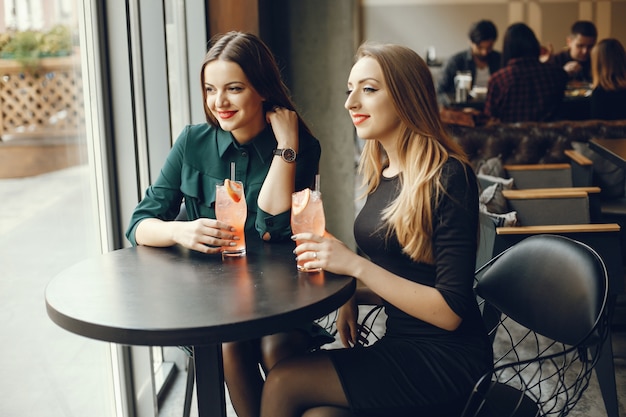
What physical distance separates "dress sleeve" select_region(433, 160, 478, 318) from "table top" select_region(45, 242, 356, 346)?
0.20 meters

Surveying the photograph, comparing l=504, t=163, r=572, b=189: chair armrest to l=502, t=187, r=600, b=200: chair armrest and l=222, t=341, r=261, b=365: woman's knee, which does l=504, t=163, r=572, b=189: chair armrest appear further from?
l=222, t=341, r=261, b=365: woman's knee

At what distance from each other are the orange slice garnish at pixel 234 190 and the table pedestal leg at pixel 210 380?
36cm

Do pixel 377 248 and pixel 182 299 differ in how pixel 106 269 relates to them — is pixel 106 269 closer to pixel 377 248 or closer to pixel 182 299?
pixel 182 299

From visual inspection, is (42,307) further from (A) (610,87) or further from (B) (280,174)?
(A) (610,87)

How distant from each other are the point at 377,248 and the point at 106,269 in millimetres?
617

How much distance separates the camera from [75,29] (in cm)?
207

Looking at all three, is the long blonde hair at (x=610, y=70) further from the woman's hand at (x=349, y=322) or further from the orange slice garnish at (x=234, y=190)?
the orange slice garnish at (x=234, y=190)

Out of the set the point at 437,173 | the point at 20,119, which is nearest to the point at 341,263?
the point at 437,173

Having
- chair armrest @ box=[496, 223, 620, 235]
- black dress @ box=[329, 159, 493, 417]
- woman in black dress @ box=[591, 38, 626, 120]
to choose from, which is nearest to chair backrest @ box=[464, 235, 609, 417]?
black dress @ box=[329, 159, 493, 417]

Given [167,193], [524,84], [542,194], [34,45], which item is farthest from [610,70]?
[34,45]

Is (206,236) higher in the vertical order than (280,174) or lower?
lower

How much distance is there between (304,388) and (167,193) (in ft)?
2.43

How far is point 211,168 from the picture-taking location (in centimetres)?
202

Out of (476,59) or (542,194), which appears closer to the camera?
Result: (542,194)
